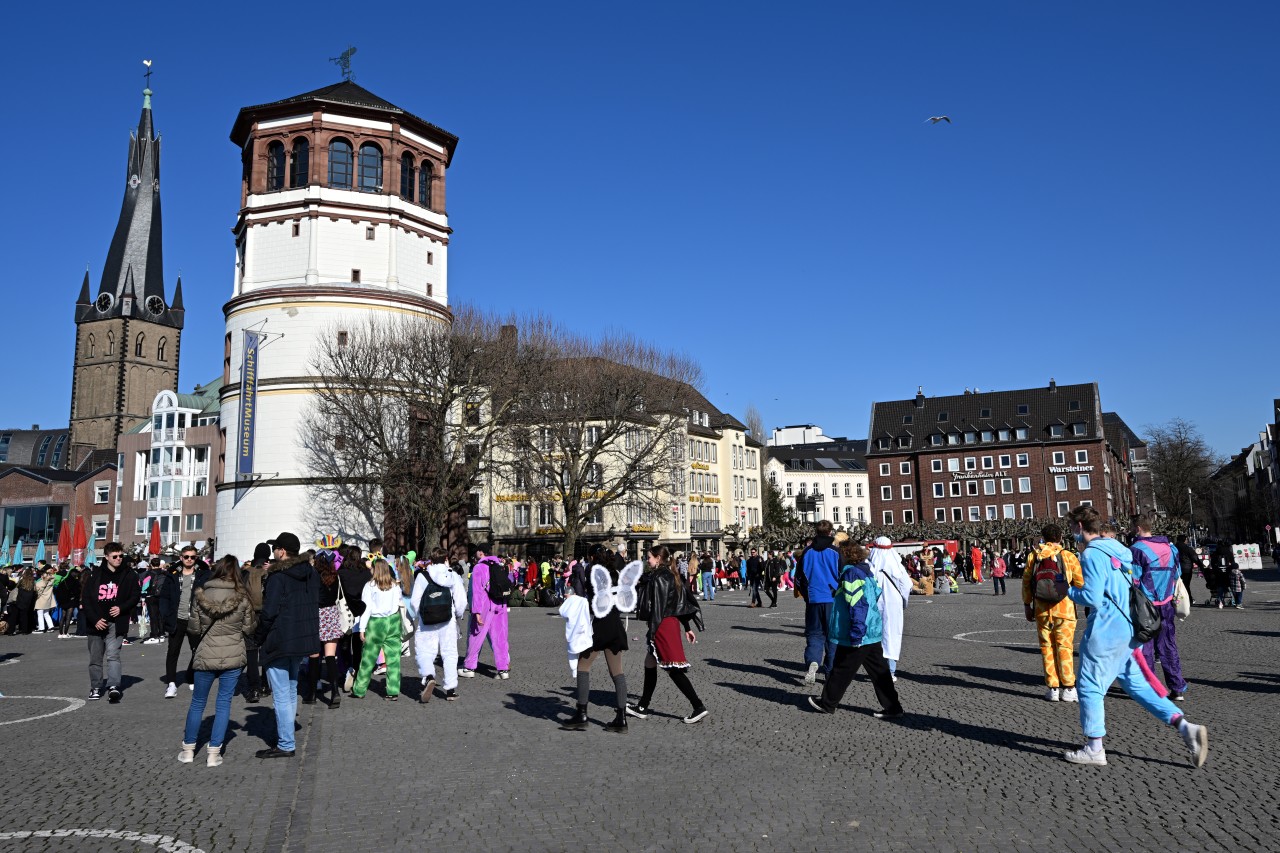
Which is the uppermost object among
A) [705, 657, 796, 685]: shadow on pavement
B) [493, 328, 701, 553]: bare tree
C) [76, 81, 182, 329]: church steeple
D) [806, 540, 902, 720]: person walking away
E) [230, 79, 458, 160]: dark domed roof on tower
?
[76, 81, 182, 329]: church steeple

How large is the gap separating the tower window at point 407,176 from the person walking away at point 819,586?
39230 millimetres

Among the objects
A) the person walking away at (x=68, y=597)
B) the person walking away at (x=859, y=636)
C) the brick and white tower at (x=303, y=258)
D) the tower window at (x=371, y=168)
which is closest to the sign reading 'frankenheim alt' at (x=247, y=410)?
the brick and white tower at (x=303, y=258)

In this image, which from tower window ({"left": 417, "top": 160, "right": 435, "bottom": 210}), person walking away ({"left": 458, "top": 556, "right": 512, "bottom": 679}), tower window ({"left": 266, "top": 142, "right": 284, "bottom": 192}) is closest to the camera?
person walking away ({"left": 458, "top": 556, "right": 512, "bottom": 679})

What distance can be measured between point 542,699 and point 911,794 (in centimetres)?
586

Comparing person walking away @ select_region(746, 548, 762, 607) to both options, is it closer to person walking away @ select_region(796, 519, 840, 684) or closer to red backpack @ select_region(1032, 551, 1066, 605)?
person walking away @ select_region(796, 519, 840, 684)

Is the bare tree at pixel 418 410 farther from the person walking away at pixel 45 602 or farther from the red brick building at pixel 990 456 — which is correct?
the red brick building at pixel 990 456

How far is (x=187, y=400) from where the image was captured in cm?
8256

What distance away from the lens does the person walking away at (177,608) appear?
1290cm

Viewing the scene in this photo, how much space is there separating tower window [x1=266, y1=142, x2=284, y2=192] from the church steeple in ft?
325

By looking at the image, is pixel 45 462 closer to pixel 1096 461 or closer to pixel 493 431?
pixel 493 431

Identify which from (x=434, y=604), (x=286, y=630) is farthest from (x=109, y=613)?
(x=286, y=630)

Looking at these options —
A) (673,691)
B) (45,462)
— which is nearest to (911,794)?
(673,691)

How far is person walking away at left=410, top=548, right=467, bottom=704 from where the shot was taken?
12.3 metres

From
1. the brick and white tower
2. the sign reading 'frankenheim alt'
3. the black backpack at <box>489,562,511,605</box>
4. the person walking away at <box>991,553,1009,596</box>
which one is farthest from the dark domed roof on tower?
the black backpack at <box>489,562,511,605</box>
